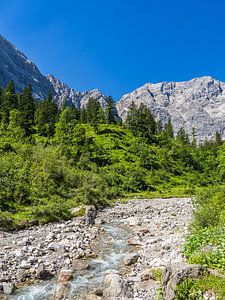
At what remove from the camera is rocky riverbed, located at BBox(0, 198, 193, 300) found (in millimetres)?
16609

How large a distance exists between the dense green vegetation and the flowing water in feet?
29.4

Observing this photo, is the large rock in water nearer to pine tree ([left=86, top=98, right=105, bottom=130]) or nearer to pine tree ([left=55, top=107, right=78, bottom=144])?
pine tree ([left=55, top=107, right=78, bottom=144])

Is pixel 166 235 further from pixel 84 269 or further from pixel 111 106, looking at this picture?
pixel 111 106

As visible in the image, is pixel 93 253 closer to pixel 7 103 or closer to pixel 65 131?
pixel 65 131

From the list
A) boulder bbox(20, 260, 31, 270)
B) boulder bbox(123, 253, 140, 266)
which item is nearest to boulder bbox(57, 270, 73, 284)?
boulder bbox(20, 260, 31, 270)

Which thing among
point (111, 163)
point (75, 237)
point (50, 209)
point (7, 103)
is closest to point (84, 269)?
point (75, 237)

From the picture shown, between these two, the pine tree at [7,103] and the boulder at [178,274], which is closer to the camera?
the boulder at [178,274]

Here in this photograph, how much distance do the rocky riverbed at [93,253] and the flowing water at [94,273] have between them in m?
0.09

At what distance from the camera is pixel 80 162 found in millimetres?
68750

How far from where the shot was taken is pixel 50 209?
34.7 meters

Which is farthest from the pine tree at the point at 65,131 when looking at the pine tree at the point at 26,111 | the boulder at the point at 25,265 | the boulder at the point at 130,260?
the boulder at the point at 25,265

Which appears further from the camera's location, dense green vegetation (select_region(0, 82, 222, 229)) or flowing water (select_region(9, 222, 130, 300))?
dense green vegetation (select_region(0, 82, 222, 229))

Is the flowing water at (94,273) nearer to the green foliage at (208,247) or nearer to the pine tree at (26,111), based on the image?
the green foliage at (208,247)

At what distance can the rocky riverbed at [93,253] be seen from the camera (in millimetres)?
16609
